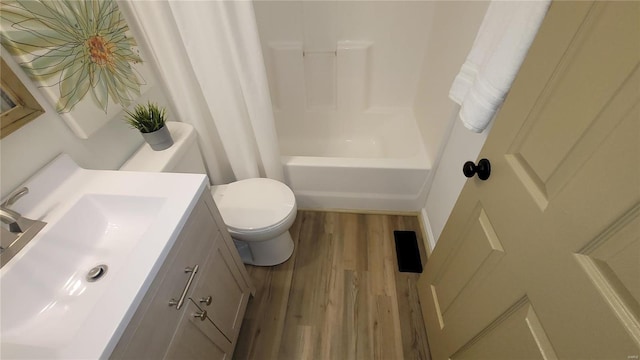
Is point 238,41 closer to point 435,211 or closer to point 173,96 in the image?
point 173,96

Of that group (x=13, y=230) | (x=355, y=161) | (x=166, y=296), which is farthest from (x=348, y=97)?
(x=13, y=230)

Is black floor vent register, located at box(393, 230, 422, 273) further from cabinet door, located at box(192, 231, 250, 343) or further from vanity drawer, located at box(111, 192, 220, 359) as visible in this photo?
vanity drawer, located at box(111, 192, 220, 359)

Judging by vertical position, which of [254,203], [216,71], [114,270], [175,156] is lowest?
[114,270]

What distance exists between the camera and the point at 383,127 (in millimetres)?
2168

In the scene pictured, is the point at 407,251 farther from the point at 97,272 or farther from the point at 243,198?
the point at 97,272

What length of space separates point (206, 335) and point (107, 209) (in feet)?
1.74

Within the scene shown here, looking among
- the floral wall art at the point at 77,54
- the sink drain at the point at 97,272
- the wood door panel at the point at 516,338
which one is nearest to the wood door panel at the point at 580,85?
the wood door panel at the point at 516,338

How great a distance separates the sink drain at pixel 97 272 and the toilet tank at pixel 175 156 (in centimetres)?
37

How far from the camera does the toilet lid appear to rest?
1.27 meters

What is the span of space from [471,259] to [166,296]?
0.90 meters

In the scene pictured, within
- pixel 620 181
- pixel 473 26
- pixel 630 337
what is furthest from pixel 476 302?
pixel 473 26

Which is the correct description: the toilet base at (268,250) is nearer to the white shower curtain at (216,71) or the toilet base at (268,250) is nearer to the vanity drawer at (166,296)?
the white shower curtain at (216,71)

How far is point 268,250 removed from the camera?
1.50m

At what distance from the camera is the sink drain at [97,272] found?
76 centimetres
